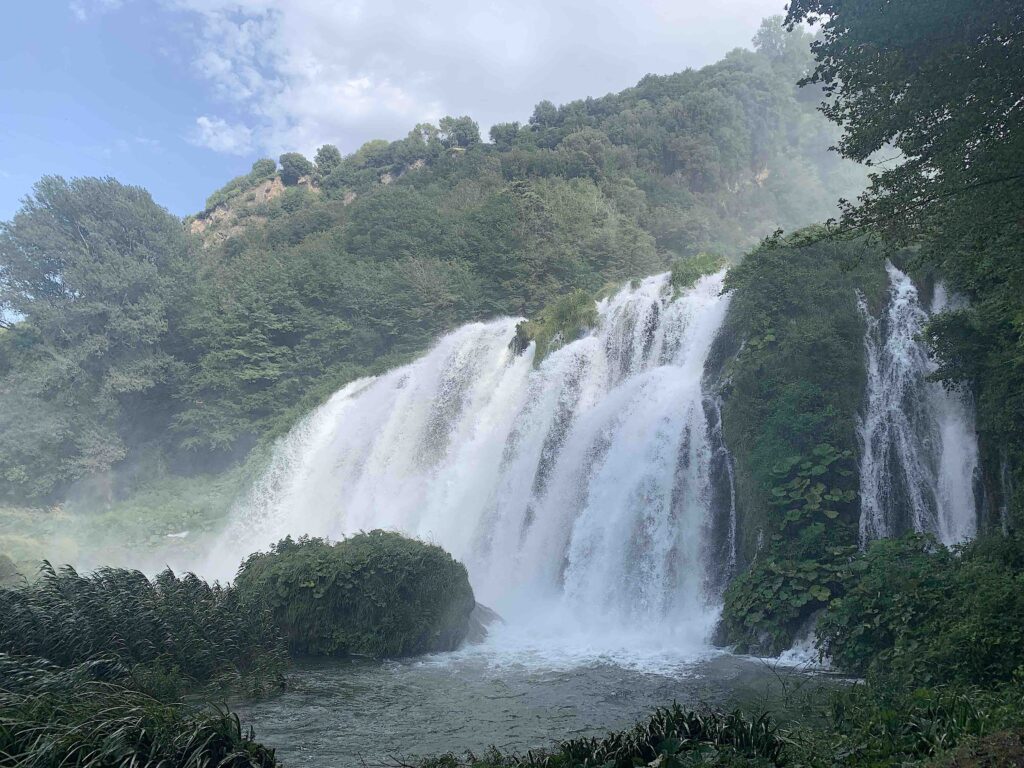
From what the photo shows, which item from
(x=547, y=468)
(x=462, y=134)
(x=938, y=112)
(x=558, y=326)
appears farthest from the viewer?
(x=462, y=134)

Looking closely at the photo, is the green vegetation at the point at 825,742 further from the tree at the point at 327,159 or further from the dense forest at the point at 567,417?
the tree at the point at 327,159

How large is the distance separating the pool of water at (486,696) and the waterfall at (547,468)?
2485 millimetres

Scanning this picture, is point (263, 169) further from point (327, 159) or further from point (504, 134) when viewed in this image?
point (504, 134)

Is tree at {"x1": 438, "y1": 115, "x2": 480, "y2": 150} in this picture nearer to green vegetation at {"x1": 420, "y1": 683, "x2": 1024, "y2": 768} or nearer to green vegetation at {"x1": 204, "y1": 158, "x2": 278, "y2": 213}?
green vegetation at {"x1": 204, "y1": 158, "x2": 278, "y2": 213}

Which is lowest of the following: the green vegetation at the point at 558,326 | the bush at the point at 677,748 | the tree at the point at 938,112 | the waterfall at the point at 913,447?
the bush at the point at 677,748

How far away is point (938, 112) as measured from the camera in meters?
8.66

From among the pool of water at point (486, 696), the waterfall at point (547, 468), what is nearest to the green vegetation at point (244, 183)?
the waterfall at point (547, 468)

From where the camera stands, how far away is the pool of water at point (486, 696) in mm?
7957

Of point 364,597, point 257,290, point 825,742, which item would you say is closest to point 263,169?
point 257,290

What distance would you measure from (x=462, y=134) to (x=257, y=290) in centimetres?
3210

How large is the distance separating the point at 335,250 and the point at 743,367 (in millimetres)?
32927

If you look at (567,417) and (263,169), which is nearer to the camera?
(567,417)

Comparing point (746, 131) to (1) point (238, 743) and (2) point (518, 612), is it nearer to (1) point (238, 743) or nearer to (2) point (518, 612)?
(2) point (518, 612)

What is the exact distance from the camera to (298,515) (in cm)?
2731
